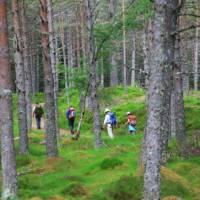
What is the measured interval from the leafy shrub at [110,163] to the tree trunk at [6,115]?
4.12 meters

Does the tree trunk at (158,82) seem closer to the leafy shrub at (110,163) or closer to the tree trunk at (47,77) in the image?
the leafy shrub at (110,163)

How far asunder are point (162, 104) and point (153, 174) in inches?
48.7

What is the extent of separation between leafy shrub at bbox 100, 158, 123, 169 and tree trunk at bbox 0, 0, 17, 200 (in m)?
4.12

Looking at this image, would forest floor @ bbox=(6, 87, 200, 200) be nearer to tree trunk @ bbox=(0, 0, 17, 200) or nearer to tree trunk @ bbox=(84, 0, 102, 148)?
tree trunk @ bbox=(0, 0, 17, 200)

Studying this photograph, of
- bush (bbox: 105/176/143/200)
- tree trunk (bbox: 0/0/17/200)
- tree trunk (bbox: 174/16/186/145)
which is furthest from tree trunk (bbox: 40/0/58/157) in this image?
bush (bbox: 105/176/143/200)

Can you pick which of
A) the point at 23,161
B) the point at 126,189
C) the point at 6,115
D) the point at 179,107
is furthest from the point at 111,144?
the point at 6,115

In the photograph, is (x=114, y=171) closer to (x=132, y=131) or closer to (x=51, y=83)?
(x=51, y=83)

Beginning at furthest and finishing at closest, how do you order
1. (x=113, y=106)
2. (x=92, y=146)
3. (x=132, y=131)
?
1. (x=113, y=106)
2. (x=132, y=131)
3. (x=92, y=146)

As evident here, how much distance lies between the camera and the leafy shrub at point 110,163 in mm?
15031

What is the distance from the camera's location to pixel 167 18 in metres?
8.31

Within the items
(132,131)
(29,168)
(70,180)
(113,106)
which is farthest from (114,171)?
(113,106)

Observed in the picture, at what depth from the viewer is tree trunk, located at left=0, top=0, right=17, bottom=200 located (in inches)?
448

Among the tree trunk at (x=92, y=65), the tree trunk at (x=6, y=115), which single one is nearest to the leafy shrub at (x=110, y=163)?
the tree trunk at (x=6, y=115)

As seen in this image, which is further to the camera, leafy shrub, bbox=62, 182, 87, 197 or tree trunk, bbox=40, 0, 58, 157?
tree trunk, bbox=40, 0, 58, 157
